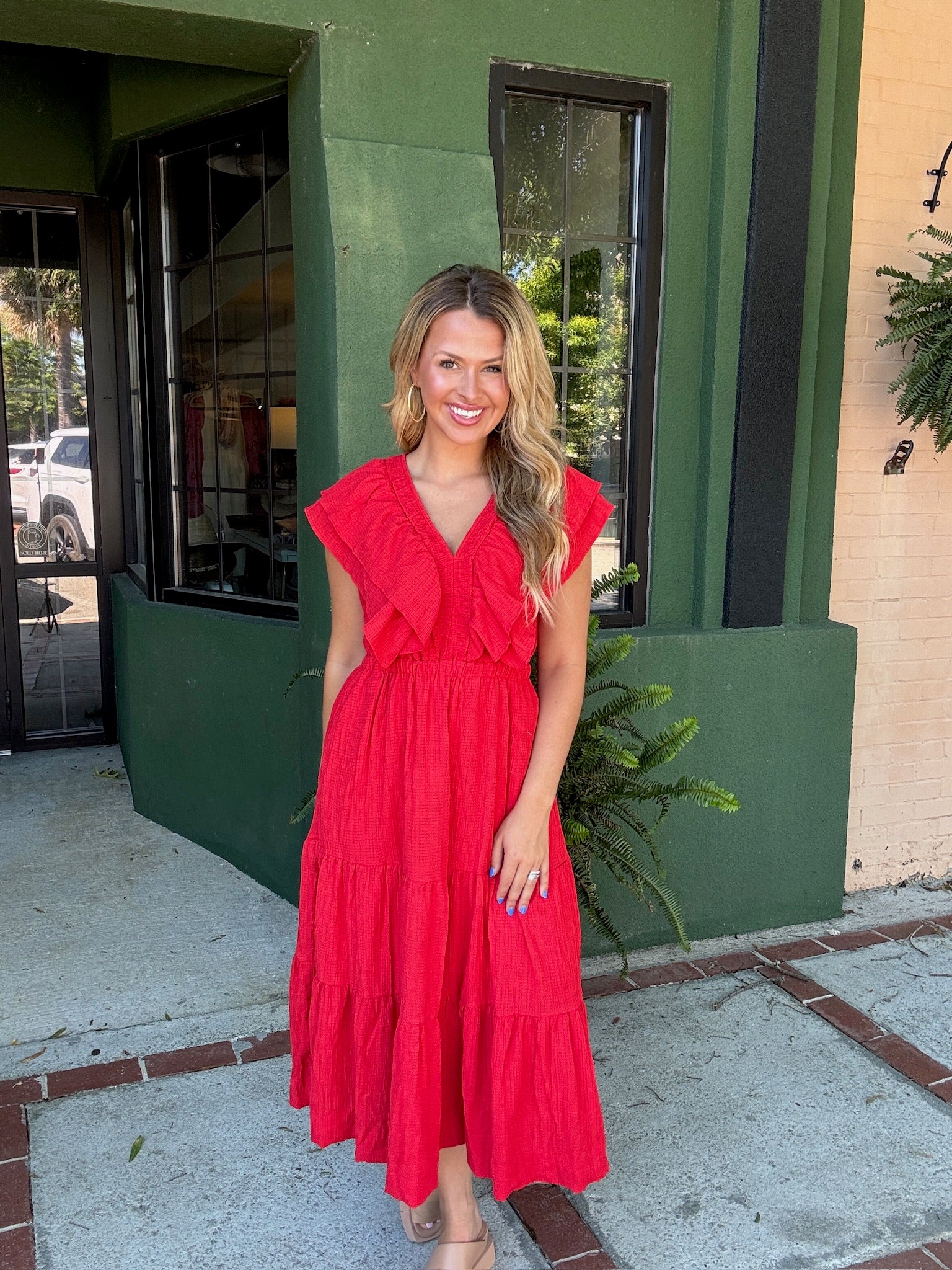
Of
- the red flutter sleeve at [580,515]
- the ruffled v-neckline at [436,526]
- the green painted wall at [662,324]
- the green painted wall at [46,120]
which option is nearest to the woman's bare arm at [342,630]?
the ruffled v-neckline at [436,526]

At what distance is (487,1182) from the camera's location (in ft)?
8.25

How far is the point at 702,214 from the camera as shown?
348 centimetres

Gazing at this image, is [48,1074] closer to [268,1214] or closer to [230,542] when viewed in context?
[268,1214]

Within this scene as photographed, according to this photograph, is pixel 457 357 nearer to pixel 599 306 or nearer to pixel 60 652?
pixel 599 306

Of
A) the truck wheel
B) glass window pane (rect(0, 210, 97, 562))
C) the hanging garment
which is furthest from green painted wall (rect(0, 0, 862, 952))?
the truck wheel

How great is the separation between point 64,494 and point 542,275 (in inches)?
119

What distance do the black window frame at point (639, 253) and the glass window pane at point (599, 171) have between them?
38 mm

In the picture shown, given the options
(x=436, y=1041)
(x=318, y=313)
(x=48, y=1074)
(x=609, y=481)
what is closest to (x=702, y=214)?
(x=609, y=481)

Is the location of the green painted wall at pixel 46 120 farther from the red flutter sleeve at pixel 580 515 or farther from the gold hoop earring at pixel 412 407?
the red flutter sleeve at pixel 580 515

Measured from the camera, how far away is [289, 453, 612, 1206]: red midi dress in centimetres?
201

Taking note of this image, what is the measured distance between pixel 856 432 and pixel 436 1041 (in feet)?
9.06

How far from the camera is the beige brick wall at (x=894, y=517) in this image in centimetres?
368

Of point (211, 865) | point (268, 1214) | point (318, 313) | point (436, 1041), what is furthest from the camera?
point (211, 865)

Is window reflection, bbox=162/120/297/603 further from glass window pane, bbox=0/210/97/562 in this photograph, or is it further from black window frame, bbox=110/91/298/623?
glass window pane, bbox=0/210/97/562
